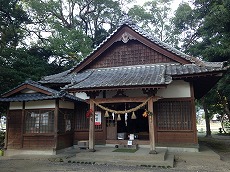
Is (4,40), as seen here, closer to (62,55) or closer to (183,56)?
(62,55)

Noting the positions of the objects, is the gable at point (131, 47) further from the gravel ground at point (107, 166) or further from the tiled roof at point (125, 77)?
the gravel ground at point (107, 166)

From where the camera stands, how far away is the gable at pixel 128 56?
43.1 feet

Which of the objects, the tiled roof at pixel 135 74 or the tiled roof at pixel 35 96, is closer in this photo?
the tiled roof at pixel 135 74

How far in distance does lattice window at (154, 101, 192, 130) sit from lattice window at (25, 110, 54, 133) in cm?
646

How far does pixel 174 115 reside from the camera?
1144cm

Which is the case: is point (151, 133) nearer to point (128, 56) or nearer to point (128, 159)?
point (128, 159)

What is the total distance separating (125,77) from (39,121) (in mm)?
5936

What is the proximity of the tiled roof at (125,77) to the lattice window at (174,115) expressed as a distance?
209 centimetres

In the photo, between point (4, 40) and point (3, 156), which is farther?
point (4, 40)

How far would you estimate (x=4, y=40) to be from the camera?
66.3ft

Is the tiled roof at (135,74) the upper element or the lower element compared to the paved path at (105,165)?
upper

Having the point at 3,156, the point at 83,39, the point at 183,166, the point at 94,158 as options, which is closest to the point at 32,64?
the point at 83,39

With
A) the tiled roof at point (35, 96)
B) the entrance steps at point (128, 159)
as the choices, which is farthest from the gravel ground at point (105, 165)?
the tiled roof at point (35, 96)

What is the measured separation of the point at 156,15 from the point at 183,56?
2516 cm
